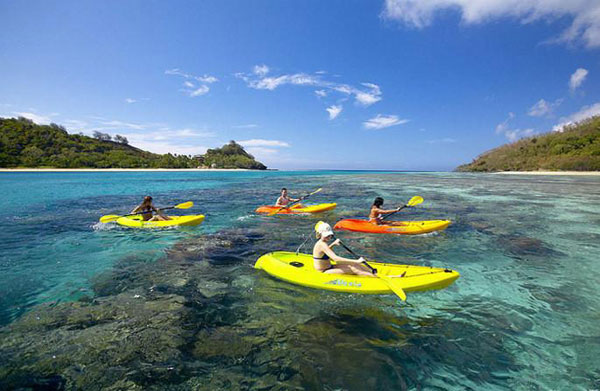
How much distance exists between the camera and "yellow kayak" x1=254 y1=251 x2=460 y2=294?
6211mm

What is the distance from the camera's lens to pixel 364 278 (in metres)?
6.38

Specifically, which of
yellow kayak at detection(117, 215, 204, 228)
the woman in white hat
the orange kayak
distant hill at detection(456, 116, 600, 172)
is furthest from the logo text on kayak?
distant hill at detection(456, 116, 600, 172)

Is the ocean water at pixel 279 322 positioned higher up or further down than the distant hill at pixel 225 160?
further down

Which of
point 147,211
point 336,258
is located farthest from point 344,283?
point 147,211

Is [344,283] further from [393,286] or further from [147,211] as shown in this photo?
[147,211]

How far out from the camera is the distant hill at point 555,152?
6394 centimetres

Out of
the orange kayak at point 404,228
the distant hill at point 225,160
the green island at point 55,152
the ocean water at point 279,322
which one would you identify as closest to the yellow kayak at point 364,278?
the ocean water at point 279,322

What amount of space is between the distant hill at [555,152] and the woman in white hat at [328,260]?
273 feet

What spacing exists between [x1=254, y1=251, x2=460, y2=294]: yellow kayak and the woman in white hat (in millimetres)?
183

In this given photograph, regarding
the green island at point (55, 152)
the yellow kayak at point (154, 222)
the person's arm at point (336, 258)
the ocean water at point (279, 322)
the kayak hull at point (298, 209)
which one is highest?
the green island at point (55, 152)

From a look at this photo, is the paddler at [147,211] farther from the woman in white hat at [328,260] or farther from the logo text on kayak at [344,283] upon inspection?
the logo text on kayak at [344,283]

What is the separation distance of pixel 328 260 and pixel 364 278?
1.02 metres

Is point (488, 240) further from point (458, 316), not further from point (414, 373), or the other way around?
point (414, 373)

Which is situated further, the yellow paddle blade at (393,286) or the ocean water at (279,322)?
the yellow paddle blade at (393,286)
